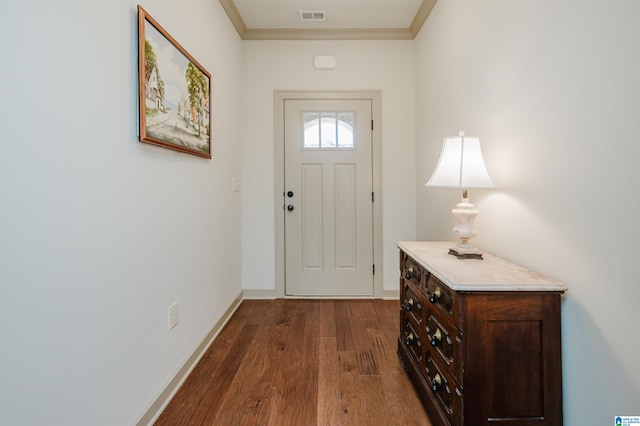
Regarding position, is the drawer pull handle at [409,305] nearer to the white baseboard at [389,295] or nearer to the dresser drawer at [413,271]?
the dresser drawer at [413,271]

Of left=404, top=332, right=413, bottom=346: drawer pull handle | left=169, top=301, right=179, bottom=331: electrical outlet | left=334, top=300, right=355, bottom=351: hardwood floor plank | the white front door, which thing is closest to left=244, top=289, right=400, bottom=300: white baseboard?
the white front door

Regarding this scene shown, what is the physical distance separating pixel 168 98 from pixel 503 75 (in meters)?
1.72

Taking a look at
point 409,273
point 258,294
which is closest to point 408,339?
point 409,273

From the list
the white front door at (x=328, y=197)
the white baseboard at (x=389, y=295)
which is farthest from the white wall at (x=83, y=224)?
the white baseboard at (x=389, y=295)

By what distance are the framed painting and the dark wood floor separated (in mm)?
1326

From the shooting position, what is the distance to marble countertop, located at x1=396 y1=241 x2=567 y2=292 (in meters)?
1.15

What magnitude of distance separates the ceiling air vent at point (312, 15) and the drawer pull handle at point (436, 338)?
271 centimetres

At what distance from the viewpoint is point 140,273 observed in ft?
4.66

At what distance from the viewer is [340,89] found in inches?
124

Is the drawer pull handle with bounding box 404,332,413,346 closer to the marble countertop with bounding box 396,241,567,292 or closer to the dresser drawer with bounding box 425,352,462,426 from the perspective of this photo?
the dresser drawer with bounding box 425,352,462,426

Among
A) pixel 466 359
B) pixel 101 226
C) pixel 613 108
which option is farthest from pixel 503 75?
pixel 101 226

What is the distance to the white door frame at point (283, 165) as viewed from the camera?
3.15 meters

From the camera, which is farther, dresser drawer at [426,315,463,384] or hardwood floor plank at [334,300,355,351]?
hardwood floor plank at [334,300,355,351]

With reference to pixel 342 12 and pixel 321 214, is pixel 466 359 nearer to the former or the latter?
pixel 321 214
